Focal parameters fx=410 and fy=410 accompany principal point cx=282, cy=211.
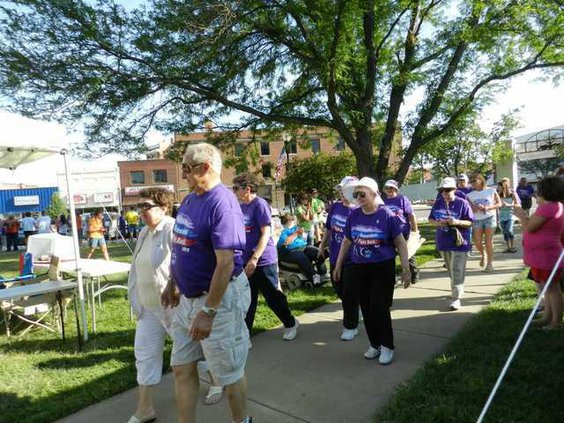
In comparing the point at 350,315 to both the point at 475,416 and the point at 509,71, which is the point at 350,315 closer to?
the point at 475,416

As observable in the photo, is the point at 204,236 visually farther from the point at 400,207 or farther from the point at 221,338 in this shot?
the point at 400,207

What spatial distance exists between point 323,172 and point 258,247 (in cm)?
2754

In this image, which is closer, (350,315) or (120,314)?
(350,315)

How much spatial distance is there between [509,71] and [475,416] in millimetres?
11190

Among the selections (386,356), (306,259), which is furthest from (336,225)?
(306,259)

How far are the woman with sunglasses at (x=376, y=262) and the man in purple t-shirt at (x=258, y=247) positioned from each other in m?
0.94

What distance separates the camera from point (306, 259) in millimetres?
7180

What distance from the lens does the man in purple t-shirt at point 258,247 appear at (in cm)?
427

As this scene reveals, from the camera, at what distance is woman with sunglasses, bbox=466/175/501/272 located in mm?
7738

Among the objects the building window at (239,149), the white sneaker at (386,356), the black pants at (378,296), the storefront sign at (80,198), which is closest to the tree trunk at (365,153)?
the building window at (239,149)

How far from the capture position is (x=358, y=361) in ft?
13.2

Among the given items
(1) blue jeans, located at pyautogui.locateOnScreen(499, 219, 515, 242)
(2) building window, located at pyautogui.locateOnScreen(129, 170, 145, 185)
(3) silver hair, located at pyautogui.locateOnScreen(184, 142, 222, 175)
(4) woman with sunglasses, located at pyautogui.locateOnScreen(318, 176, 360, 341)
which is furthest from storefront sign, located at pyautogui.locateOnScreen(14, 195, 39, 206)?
(3) silver hair, located at pyautogui.locateOnScreen(184, 142, 222, 175)

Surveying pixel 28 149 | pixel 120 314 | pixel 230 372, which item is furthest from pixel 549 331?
pixel 28 149

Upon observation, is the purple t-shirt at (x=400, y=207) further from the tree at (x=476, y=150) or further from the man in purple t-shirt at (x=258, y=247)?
the tree at (x=476, y=150)
